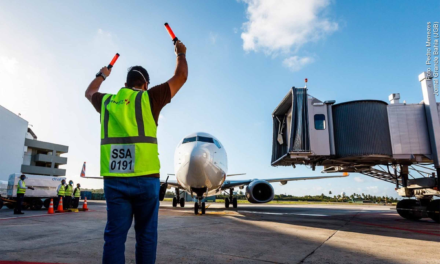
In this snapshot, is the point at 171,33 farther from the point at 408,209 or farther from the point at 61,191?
the point at 61,191

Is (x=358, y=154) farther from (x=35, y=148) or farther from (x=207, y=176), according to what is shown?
(x=35, y=148)

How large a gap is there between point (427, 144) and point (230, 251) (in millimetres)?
9190

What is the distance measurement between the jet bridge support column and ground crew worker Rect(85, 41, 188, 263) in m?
10.2

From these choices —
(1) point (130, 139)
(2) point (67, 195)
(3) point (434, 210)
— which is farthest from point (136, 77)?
(2) point (67, 195)

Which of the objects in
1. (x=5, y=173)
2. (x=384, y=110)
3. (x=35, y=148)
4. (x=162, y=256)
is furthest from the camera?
(x=35, y=148)

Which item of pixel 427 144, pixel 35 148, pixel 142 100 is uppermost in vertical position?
pixel 35 148

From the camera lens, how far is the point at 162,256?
10.2 feet

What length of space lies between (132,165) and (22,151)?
152 feet

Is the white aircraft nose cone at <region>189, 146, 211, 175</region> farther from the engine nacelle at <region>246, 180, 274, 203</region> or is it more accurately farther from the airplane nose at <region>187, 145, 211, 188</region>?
the engine nacelle at <region>246, 180, 274, 203</region>

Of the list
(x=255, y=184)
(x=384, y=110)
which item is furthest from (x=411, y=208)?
(x=255, y=184)

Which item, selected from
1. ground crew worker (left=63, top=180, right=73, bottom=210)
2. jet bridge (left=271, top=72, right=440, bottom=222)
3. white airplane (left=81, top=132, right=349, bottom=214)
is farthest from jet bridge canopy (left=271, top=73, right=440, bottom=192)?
ground crew worker (left=63, top=180, right=73, bottom=210)

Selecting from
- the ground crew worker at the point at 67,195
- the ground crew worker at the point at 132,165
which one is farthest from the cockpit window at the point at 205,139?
the ground crew worker at the point at 67,195

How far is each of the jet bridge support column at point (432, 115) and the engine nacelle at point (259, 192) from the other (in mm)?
6411

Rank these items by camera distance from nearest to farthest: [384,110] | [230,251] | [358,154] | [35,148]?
[230,251]
[358,154]
[384,110]
[35,148]
